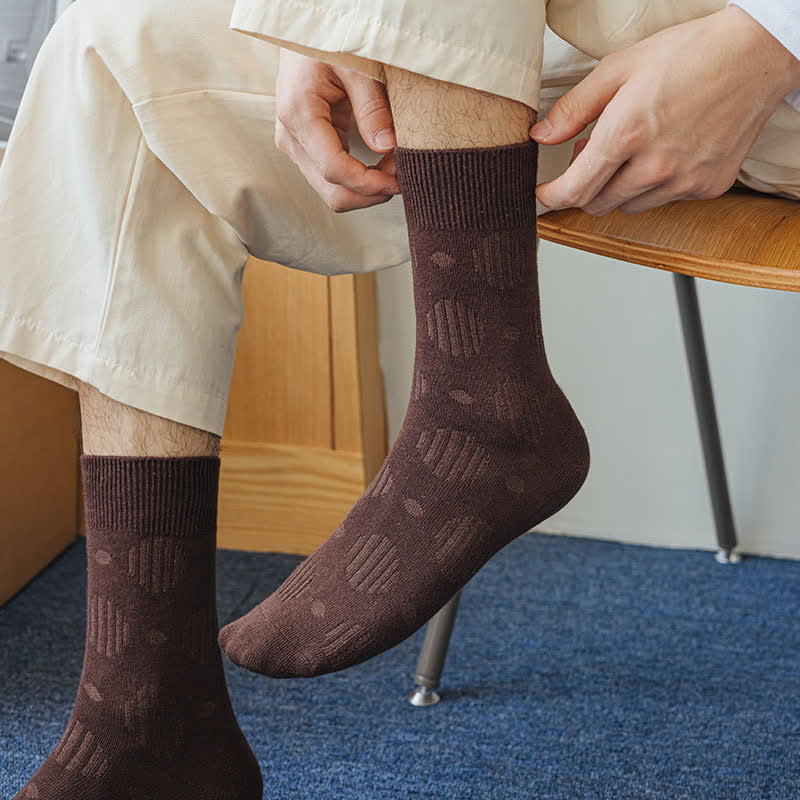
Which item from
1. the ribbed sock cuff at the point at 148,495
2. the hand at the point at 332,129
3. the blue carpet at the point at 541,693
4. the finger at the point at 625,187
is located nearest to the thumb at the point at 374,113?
the hand at the point at 332,129

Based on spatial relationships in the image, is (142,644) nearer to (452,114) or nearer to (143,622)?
(143,622)

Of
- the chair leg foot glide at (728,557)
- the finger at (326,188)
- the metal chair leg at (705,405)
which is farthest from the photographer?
the chair leg foot glide at (728,557)

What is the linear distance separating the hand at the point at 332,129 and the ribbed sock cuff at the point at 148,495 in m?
0.19

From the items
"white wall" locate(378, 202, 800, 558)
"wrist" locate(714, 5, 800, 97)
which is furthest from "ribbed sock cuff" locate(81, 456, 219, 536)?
"white wall" locate(378, 202, 800, 558)

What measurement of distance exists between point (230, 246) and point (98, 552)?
0.21 m

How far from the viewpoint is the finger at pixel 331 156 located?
0.57 m

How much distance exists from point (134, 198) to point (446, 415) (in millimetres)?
238

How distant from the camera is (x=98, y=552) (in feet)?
1.98

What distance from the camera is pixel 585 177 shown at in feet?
1.74

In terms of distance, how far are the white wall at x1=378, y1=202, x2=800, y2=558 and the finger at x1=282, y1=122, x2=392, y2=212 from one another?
0.83 meters

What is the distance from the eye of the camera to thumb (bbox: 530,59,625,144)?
526 mm

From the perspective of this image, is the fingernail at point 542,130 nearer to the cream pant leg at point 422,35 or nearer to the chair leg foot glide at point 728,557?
the cream pant leg at point 422,35

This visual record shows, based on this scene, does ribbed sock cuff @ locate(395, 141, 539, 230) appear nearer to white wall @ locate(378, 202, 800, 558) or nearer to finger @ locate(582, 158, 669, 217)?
finger @ locate(582, 158, 669, 217)

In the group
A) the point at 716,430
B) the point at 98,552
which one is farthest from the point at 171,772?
the point at 716,430
